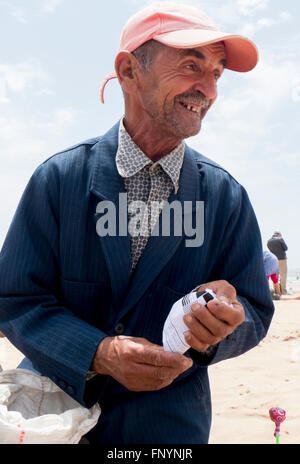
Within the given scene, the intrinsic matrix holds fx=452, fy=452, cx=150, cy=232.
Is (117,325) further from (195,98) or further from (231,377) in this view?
(231,377)

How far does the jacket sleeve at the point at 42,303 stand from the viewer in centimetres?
169

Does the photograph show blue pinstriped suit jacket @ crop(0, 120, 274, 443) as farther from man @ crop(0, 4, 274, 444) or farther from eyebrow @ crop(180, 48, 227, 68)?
eyebrow @ crop(180, 48, 227, 68)

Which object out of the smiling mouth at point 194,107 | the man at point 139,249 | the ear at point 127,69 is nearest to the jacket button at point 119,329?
the man at point 139,249

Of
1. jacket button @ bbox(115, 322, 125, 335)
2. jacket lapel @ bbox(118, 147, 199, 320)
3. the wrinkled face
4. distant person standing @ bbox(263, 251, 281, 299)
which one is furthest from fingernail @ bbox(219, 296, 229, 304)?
distant person standing @ bbox(263, 251, 281, 299)

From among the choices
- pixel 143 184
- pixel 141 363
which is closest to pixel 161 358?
pixel 141 363

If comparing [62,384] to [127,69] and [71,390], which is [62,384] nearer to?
[71,390]

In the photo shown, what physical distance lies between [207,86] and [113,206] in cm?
68

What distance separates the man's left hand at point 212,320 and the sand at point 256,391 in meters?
2.25

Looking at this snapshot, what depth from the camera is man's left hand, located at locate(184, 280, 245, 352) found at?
1.51m

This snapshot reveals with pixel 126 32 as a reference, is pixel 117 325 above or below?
below

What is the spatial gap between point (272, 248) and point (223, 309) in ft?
45.0

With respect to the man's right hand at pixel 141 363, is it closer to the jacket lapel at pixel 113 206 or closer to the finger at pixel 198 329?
the finger at pixel 198 329

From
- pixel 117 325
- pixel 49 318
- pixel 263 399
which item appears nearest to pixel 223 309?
pixel 117 325

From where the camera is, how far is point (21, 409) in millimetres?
1664
